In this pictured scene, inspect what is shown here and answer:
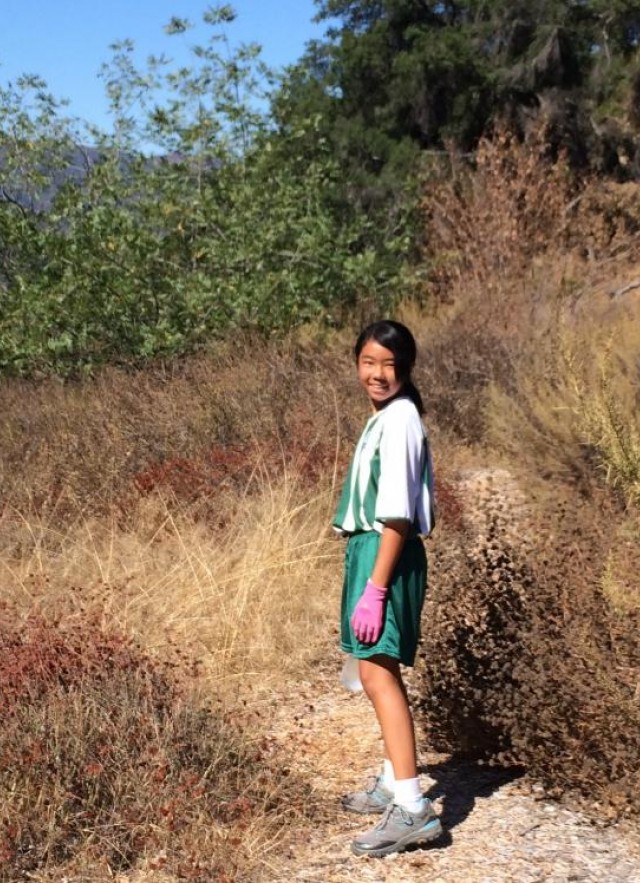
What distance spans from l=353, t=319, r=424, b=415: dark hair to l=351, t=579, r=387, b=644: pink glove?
575mm

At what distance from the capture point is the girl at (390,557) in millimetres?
3303

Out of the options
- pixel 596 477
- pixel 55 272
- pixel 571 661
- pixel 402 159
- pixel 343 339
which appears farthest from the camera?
pixel 402 159

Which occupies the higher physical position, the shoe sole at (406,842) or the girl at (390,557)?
the girl at (390,557)

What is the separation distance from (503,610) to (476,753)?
0.51 meters

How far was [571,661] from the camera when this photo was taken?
3.73m

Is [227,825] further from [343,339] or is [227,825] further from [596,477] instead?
[343,339]

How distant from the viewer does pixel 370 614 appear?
130 inches

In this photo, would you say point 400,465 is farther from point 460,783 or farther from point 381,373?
point 460,783

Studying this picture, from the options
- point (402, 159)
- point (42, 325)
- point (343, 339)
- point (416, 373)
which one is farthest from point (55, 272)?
point (402, 159)

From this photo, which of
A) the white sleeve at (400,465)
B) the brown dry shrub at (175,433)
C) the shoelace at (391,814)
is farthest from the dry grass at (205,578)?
the white sleeve at (400,465)

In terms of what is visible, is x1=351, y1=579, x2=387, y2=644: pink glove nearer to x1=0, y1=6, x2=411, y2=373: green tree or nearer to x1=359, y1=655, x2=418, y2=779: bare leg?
x1=359, y1=655, x2=418, y2=779: bare leg

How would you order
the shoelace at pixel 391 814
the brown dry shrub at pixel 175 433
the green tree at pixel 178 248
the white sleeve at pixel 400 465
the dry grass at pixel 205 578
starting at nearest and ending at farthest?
the white sleeve at pixel 400 465
the shoelace at pixel 391 814
the dry grass at pixel 205 578
the brown dry shrub at pixel 175 433
the green tree at pixel 178 248

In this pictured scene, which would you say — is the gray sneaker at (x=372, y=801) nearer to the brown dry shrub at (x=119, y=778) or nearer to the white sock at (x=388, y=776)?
the white sock at (x=388, y=776)

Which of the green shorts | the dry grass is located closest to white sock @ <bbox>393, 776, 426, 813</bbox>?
the green shorts
